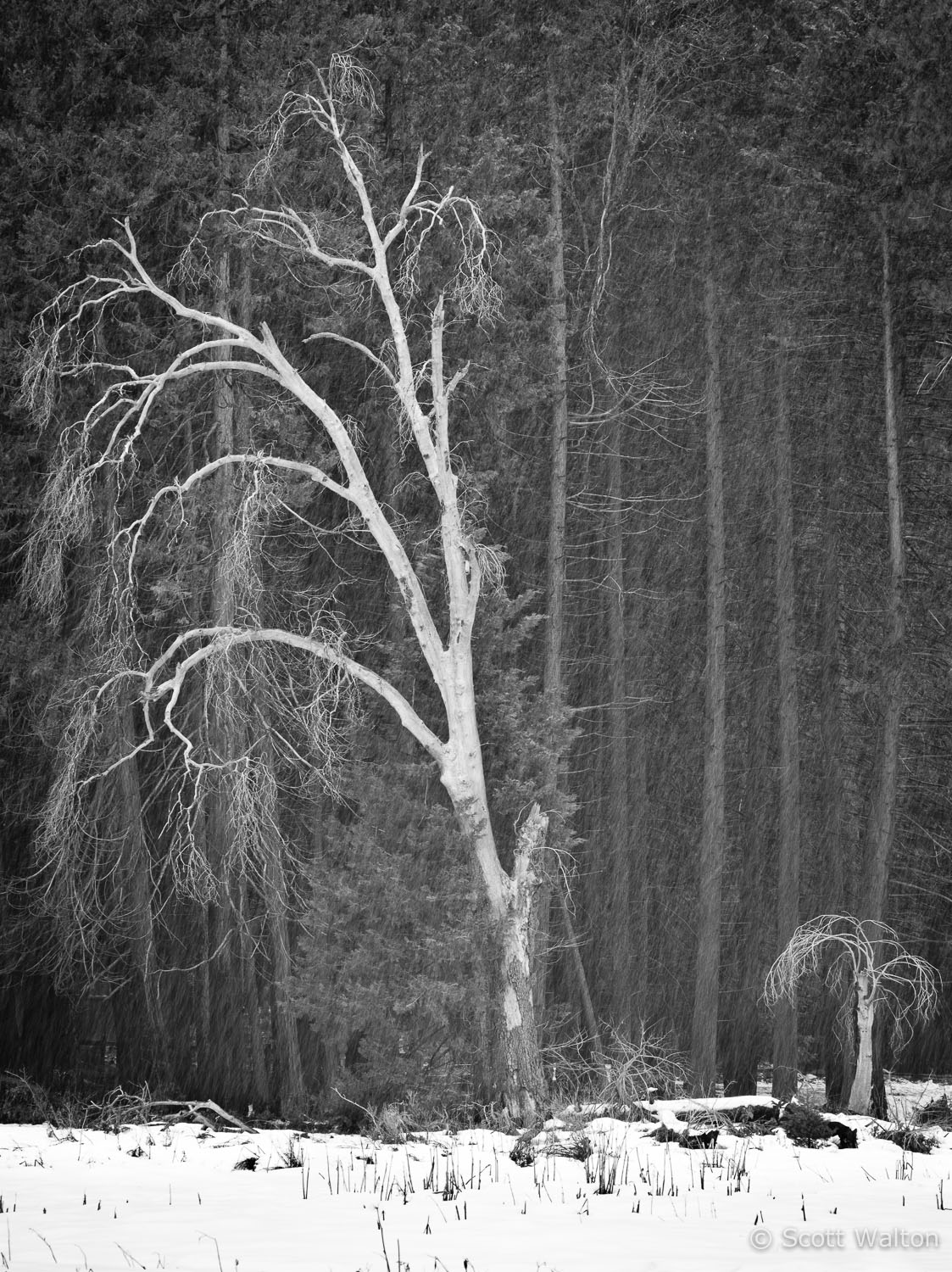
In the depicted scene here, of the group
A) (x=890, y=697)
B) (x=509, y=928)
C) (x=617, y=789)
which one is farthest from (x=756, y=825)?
(x=509, y=928)

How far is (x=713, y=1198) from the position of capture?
7805 millimetres

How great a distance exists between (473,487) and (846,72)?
8.58 meters

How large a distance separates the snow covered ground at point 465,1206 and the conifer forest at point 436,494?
3556mm

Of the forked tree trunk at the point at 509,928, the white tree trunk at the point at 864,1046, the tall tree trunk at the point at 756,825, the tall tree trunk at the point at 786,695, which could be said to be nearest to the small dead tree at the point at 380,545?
the forked tree trunk at the point at 509,928

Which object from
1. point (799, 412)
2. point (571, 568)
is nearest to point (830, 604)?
point (799, 412)

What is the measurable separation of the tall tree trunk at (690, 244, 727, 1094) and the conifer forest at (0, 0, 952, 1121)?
8 cm

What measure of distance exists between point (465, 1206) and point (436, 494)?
968cm

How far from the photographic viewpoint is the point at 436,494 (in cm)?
1563

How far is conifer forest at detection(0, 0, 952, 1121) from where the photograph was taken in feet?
45.8

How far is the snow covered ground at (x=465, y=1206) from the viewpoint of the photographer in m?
6.19

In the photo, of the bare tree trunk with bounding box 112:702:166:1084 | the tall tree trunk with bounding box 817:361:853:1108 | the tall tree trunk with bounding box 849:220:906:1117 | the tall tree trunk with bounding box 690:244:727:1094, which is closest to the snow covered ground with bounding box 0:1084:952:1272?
the tall tree trunk with bounding box 849:220:906:1117

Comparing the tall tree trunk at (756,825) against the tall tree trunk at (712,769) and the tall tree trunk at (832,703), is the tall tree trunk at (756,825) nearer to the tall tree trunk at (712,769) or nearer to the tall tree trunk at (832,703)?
the tall tree trunk at (832,703)

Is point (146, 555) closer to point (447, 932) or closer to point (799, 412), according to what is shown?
point (447, 932)

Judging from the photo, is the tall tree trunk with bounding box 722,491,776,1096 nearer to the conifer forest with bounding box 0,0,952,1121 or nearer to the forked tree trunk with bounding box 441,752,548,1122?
the conifer forest with bounding box 0,0,952,1121
